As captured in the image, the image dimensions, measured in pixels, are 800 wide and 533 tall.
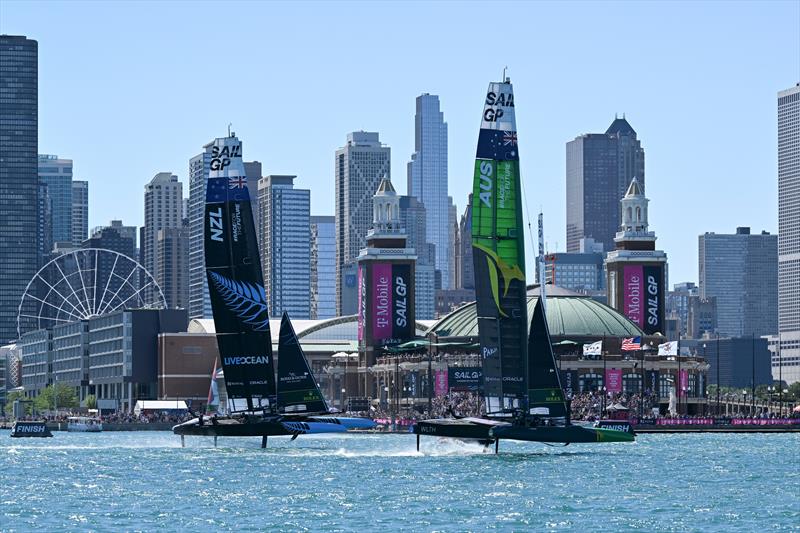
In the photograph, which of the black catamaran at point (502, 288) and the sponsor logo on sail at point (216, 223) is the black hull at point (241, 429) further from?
the black catamaran at point (502, 288)

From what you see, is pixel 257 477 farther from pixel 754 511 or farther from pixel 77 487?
pixel 754 511

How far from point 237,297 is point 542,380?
879 inches

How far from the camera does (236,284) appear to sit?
128 m

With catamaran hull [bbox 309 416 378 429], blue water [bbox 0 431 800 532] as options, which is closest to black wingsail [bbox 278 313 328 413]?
catamaran hull [bbox 309 416 378 429]

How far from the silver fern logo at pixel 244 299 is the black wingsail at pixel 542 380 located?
18703 mm

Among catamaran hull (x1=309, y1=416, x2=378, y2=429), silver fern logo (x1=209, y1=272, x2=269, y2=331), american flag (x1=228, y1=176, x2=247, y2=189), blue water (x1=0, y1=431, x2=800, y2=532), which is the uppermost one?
american flag (x1=228, y1=176, x2=247, y2=189)

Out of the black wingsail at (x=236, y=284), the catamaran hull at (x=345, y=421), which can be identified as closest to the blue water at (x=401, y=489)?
the catamaran hull at (x=345, y=421)

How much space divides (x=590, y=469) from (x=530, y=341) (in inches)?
625

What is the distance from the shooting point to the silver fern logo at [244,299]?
420 feet

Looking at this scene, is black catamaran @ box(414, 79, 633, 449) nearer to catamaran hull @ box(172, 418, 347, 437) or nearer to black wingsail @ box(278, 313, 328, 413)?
catamaran hull @ box(172, 418, 347, 437)

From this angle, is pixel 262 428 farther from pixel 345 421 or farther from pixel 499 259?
pixel 499 259

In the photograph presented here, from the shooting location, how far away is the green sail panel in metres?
114

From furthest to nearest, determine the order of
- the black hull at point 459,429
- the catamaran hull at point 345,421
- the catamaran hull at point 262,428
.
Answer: the catamaran hull at point 345,421
the catamaran hull at point 262,428
the black hull at point 459,429

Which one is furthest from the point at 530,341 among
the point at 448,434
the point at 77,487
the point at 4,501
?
the point at 4,501
